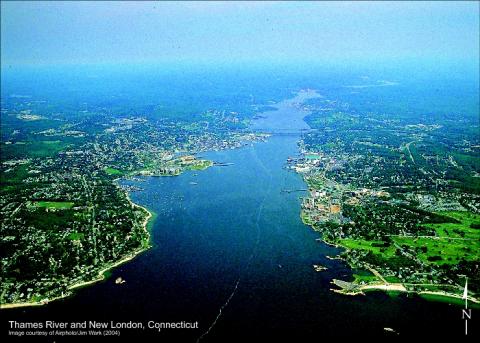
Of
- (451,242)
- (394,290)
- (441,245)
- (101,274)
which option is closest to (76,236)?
(101,274)

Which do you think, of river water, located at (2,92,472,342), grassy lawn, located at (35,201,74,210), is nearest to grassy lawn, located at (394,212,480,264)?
river water, located at (2,92,472,342)

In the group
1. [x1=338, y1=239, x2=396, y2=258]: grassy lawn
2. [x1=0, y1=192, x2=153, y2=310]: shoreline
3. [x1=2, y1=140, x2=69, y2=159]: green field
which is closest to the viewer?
[x1=0, y1=192, x2=153, y2=310]: shoreline

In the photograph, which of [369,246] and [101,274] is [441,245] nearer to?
[369,246]

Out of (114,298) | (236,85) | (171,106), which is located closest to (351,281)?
(114,298)

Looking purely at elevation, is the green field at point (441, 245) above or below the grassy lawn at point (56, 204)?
above

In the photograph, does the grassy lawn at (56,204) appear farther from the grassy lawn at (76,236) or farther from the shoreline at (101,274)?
the shoreline at (101,274)

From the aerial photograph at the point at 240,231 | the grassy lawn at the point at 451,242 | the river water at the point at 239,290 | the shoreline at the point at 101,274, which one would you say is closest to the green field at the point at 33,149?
the aerial photograph at the point at 240,231

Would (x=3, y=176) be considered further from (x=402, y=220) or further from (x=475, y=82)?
(x=475, y=82)

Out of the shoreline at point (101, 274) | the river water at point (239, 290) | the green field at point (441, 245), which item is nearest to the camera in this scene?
the river water at point (239, 290)

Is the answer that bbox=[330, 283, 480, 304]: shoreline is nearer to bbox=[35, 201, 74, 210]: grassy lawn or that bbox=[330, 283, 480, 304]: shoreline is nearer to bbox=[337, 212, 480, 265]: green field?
bbox=[337, 212, 480, 265]: green field
